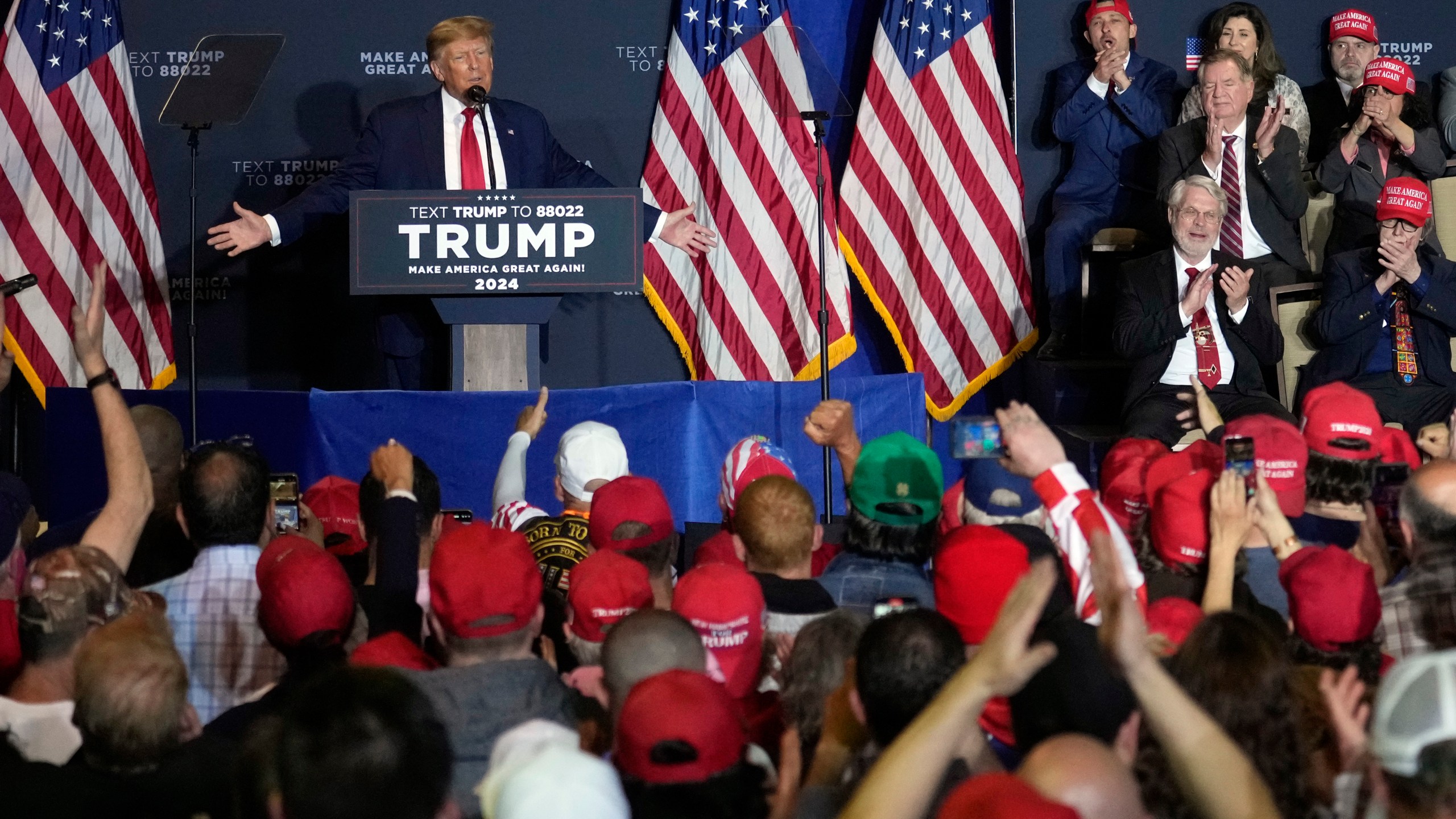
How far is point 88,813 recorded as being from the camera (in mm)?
1971

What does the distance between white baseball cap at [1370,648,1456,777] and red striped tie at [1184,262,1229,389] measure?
4192 millimetres

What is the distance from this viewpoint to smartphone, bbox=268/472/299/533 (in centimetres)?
355

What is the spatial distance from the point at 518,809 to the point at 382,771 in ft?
0.50

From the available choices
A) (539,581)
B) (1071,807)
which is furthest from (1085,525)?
(1071,807)

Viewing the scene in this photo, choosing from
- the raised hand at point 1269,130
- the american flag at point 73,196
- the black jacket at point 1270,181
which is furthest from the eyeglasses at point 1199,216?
the american flag at point 73,196

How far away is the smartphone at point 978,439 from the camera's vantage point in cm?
312

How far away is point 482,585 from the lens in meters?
2.43

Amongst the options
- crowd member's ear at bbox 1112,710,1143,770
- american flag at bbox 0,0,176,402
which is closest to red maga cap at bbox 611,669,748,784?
crowd member's ear at bbox 1112,710,1143,770

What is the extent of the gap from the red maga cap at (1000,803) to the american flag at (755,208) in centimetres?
590

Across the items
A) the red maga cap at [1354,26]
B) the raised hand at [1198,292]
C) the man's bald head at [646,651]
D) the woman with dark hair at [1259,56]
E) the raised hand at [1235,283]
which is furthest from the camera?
the red maga cap at [1354,26]

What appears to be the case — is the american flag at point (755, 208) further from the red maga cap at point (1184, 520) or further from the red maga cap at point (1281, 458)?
the red maga cap at point (1184, 520)

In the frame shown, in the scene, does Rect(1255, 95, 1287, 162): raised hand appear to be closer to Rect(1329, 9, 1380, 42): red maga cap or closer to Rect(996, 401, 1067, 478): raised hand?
Rect(1329, 9, 1380, 42): red maga cap

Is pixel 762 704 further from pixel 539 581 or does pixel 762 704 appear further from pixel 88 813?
pixel 88 813

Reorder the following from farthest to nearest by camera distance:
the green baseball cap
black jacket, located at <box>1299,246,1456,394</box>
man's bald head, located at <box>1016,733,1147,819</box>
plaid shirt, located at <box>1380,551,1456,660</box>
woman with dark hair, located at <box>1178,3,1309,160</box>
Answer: woman with dark hair, located at <box>1178,3,1309,160</box>, black jacket, located at <box>1299,246,1456,394</box>, the green baseball cap, plaid shirt, located at <box>1380,551,1456,660</box>, man's bald head, located at <box>1016,733,1147,819</box>
